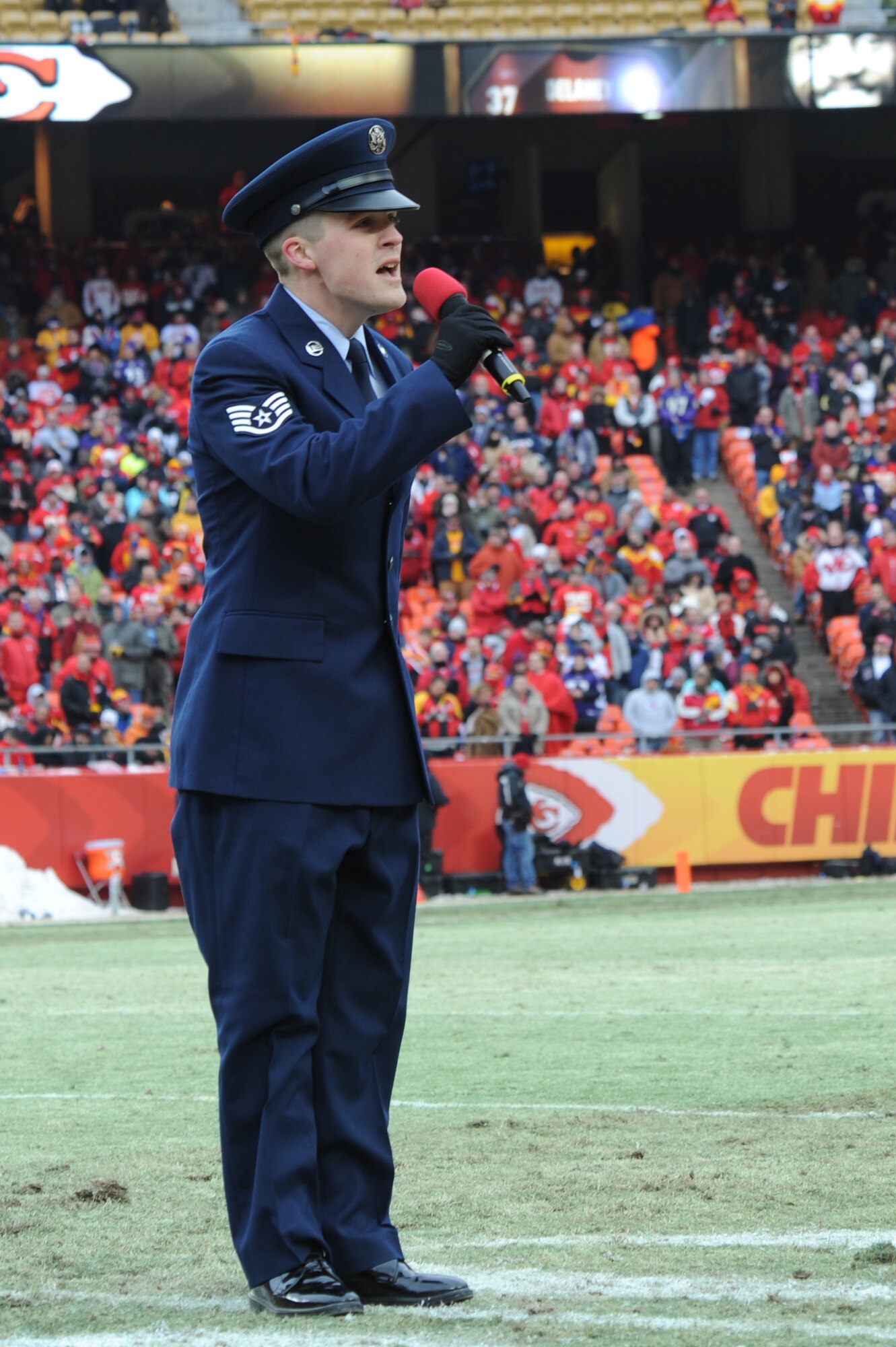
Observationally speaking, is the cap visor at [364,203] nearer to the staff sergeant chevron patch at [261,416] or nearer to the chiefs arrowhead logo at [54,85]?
the staff sergeant chevron patch at [261,416]

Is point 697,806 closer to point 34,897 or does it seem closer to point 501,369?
point 34,897

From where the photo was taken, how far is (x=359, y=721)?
375 cm

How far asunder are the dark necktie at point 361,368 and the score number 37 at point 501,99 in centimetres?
2443

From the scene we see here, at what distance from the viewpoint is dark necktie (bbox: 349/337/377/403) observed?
3930 millimetres

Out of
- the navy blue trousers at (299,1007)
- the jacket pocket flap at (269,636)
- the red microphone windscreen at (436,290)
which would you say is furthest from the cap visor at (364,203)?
the navy blue trousers at (299,1007)

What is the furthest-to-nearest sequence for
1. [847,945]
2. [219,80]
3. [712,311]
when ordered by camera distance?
[712,311]
[219,80]
[847,945]

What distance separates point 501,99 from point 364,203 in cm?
2476

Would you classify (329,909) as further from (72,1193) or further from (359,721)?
(72,1193)

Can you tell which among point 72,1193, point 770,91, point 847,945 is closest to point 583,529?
point 770,91

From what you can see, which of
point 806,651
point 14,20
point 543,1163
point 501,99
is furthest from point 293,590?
point 14,20

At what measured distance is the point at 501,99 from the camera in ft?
90.2

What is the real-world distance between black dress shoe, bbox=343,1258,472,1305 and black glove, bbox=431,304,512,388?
5.30ft

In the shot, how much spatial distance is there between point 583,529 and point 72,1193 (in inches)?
705

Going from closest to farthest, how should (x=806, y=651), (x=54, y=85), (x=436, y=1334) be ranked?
1. (x=436, y=1334)
2. (x=806, y=651)
3. (x=54, y=85)
